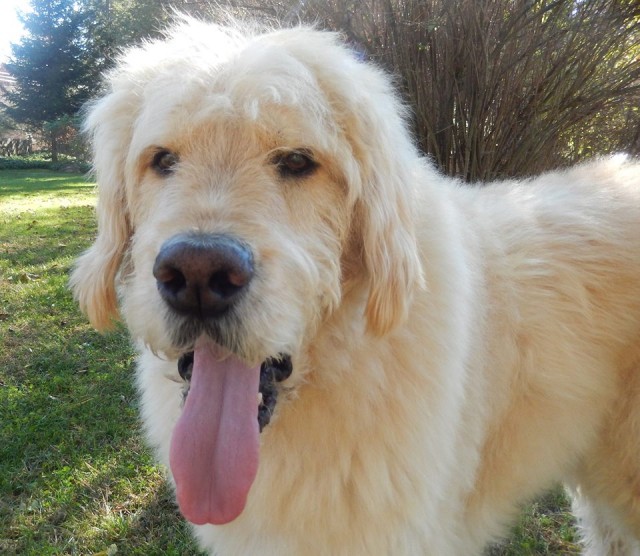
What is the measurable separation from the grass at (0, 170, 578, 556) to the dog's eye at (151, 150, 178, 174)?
2275 millimetres

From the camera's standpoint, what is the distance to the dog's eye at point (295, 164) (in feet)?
6.36

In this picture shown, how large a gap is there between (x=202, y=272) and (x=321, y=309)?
500mm

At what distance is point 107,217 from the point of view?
7.24ft

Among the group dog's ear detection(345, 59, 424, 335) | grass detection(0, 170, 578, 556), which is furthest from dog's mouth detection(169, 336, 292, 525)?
grass detection(0, 170, 578, 556)

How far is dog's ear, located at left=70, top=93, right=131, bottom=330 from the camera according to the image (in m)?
2.15

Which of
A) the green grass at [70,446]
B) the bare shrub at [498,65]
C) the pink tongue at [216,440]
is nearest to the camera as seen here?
the pink tongue at [216,440]

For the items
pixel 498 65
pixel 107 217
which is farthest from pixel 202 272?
pixel 498 65

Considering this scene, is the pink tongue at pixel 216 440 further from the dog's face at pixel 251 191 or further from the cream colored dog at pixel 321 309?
the dog's face at pixel 251 191

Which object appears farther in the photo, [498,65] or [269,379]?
[498,65]

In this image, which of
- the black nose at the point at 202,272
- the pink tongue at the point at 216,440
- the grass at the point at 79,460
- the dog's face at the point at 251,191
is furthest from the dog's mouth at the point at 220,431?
the grass at the point at 79,460

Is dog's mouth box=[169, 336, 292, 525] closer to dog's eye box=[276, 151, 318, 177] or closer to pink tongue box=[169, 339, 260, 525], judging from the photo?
pink tongue box=[169, 339, 260, 525]

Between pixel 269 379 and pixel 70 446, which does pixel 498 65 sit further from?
pixel 70 446

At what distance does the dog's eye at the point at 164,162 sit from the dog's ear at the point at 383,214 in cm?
64

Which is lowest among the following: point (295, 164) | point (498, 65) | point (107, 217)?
point (107, 217)
